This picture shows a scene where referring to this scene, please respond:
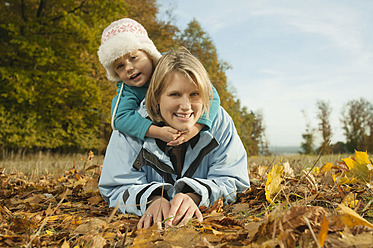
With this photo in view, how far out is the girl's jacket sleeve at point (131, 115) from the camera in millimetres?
2316

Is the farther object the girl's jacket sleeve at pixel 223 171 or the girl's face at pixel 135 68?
the girl's face at pixel 135 68

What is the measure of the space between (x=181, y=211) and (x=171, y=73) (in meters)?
1.01

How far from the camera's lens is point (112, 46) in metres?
2.80

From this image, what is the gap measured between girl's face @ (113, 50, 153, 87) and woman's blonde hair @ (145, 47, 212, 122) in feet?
1.18

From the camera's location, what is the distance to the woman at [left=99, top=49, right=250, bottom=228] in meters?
2.07

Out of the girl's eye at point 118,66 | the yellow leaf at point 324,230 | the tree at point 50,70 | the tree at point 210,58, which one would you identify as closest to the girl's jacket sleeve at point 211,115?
the girl's eye at point 118,66

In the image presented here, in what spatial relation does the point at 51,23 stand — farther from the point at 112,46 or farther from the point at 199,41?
the point at 199,41

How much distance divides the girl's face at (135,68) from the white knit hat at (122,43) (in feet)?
0.19

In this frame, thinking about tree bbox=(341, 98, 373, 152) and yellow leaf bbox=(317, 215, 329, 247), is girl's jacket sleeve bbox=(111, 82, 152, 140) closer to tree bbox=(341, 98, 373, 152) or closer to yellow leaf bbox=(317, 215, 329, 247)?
yellow leaf bbox=(317, 215, 329, 247)

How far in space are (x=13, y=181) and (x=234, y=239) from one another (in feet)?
11.6

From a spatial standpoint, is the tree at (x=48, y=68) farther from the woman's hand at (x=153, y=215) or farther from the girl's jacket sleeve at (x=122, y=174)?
the woman's hand at (x=153, y=215)

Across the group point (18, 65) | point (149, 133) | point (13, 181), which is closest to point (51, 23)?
point (18, 65)

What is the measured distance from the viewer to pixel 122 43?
2781 mm

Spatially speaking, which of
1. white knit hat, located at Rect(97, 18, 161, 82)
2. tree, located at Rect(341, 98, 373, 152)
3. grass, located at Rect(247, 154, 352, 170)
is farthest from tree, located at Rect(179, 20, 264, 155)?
white knit hat, located at Rect(97, 18, 161, 82)
